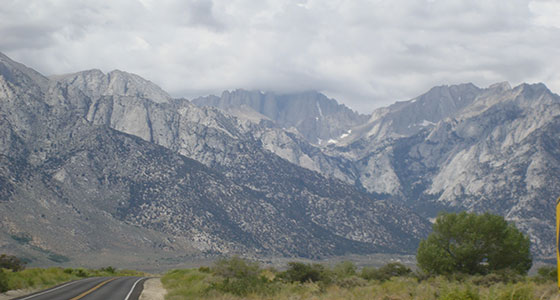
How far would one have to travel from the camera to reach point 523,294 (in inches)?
829

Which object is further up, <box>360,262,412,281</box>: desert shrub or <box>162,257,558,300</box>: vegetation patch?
<box>162,257,558,300</box>: vegetation patch

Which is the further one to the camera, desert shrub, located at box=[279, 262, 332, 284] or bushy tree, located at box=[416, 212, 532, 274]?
bushy tree, located at box=[416, 212, 532, 274]

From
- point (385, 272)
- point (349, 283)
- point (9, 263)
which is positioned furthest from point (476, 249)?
point (9, 263)

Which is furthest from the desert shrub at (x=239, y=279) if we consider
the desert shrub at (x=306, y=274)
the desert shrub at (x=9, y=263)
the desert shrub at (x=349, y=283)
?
the desert shrub at (x=9, y=263)

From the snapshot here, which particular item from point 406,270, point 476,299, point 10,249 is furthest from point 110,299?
point 10,249

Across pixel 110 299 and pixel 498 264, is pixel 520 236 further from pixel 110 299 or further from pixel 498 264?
pixel 110 299

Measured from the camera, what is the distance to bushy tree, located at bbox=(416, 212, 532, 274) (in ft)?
190

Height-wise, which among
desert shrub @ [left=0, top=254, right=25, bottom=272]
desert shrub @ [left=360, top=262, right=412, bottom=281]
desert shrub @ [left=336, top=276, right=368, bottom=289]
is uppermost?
desert shrub @ [left=336, top=276, right=368, bottom=289]

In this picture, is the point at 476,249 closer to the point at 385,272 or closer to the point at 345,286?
the point at 385,272

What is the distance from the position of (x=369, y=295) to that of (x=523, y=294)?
10.6m

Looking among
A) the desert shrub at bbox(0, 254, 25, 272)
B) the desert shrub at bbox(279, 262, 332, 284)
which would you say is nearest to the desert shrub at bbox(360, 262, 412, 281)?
the desert shrub at bbox(279, 262, 332, 284)

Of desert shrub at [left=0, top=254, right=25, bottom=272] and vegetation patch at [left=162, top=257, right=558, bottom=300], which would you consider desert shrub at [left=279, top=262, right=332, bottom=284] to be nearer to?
vegetation patch at [left=162, top=257, right=558, bottom=300]

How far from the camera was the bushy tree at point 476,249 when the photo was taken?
5791 cm

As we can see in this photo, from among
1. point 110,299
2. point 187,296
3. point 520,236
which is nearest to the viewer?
point 110,299
